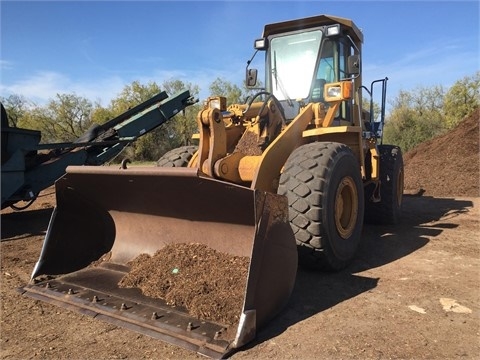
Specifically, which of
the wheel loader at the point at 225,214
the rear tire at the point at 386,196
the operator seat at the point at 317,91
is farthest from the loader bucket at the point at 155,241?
the rear tire at the point at 386,196

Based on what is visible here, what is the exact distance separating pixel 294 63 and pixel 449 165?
29.4 ft

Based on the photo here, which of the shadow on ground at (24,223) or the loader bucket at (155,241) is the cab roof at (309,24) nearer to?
the loader bucket at (155,241)

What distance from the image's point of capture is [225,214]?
372 cm

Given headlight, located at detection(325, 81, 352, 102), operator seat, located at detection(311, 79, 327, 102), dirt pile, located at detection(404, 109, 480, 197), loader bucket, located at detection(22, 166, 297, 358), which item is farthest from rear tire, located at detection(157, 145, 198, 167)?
dirt pile, located at detection(404, 109, 480, 197)

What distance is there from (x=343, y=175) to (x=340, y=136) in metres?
0.99

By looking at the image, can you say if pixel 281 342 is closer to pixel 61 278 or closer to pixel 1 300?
pixel 61 278

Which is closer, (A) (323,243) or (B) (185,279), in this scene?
(B) (185,279)

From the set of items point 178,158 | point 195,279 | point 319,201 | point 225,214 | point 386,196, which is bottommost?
point 195,279

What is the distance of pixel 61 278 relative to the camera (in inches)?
156

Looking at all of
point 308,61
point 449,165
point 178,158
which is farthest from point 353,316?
point 449,165

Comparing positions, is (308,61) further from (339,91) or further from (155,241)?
(155,241)

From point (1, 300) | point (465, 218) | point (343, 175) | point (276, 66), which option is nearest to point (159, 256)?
point (1, 300)

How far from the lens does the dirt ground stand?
2.75 m

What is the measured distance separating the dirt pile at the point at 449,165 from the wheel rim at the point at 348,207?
23.0ft
